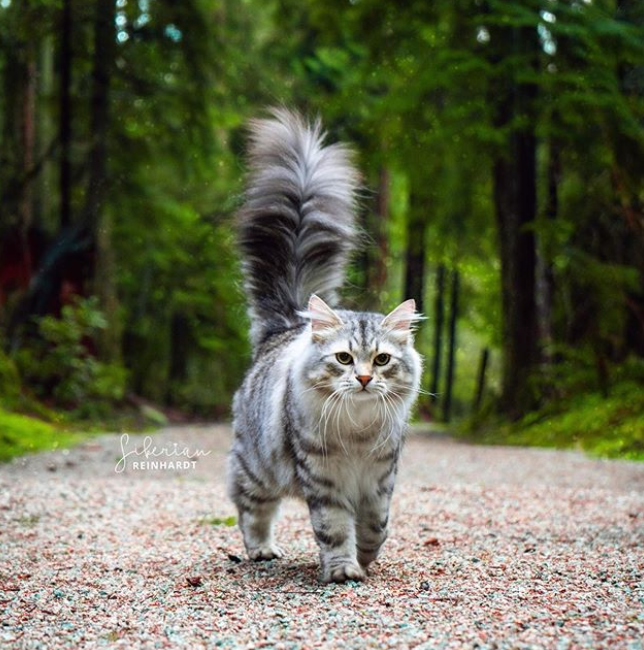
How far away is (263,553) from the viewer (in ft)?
14.9

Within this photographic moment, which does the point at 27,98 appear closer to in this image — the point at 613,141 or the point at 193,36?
the point at 193,36

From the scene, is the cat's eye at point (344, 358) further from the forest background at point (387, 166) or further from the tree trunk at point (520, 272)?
the tree trunk at point (520, 272)

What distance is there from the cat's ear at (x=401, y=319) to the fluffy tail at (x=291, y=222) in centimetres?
102

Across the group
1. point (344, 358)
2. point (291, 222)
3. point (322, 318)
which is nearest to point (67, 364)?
point (291, 222)

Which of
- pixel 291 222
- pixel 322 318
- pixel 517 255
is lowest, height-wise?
pixel 322 318

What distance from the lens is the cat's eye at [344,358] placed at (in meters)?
3.84

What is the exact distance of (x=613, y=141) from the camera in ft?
31.8

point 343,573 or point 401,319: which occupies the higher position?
point 401,319

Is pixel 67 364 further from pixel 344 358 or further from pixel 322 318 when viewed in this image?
pixel 344 358

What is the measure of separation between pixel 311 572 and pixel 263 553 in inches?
15.5

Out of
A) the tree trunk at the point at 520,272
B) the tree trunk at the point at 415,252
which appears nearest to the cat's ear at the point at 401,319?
the tree trunk at the point at 520,272

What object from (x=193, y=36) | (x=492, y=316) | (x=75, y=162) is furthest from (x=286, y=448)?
(x=492, y=316)

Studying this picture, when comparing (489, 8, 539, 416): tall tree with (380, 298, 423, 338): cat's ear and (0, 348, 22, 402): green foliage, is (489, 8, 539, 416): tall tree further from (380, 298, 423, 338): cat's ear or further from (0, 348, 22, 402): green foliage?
(380, 298, 423, 338): cat's ear

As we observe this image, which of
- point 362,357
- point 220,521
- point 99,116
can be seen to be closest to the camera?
point 362,357
